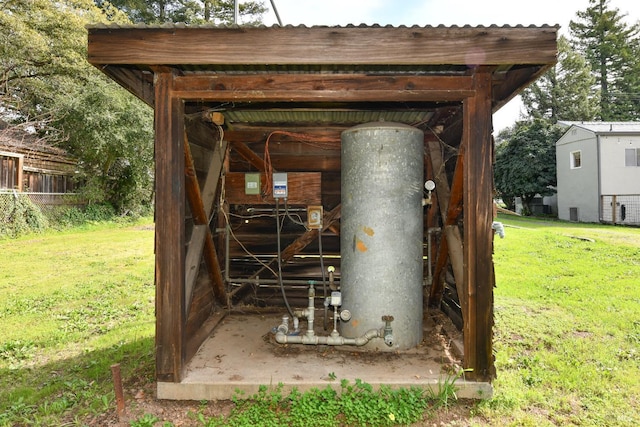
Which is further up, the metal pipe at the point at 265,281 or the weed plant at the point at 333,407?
the metal pipe at the point at 265,281

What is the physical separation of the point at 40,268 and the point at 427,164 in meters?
7.57

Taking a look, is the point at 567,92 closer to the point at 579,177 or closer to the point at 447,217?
the point at 579,177

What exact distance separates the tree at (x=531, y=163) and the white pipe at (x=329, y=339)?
21974 mm

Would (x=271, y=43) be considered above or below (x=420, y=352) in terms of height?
above

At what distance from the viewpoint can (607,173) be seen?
56.8 feet

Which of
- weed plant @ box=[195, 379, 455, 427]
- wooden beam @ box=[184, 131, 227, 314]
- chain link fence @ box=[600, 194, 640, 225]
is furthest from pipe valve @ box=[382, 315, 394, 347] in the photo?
chain link fence @ box=[600, 194, 640, 225]

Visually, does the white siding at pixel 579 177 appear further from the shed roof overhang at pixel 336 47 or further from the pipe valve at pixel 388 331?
the shed roof overhang at pixel 336 47

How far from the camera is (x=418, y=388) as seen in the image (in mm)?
2758

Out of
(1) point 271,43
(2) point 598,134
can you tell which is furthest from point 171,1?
(1) point 271,43

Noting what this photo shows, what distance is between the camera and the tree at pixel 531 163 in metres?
22.0

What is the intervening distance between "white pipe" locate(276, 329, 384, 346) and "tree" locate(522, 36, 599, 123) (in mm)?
32238

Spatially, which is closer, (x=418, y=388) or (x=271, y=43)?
(x=271, y=43)

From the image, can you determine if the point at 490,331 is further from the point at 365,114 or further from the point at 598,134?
the point at 598,134

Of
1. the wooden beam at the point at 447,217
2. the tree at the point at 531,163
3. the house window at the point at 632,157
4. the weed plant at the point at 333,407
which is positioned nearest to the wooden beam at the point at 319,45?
the wooden beam at the point at 447,217
